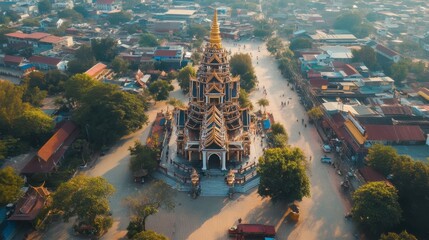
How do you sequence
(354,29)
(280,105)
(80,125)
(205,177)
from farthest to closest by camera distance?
(354,29) < (280,105) < (80,125) < (205,177)

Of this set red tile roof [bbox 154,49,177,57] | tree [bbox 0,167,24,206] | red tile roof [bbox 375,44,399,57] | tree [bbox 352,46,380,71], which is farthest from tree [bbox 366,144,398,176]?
red tile roof [bbox 154,49,177,57]

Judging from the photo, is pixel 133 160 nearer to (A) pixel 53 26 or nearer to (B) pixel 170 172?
(B) pixel 170 172

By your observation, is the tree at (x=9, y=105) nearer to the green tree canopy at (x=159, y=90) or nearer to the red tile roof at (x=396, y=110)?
the green tree canopy at (x=159, y=90)

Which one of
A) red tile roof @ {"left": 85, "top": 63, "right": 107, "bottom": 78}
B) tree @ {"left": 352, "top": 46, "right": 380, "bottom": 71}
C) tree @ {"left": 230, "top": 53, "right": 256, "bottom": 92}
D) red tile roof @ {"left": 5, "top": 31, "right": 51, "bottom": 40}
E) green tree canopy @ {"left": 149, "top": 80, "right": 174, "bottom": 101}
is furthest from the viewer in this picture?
red tile roof @ {"left": 5, "top": 31, "right": 51, "bottom": 40}

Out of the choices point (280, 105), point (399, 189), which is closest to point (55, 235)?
point (399, 189)

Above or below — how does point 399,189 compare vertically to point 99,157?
above

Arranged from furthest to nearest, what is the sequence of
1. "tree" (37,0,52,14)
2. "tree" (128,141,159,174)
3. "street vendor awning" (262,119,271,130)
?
"tree" (37,0,52,14) → "street vendor awning" (262,119,271,130) → "tree" (128,141,159,174)

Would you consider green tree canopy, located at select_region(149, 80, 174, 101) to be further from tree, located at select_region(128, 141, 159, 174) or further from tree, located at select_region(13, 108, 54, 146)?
tree, located at select_region(128, 141, 159, 174)
